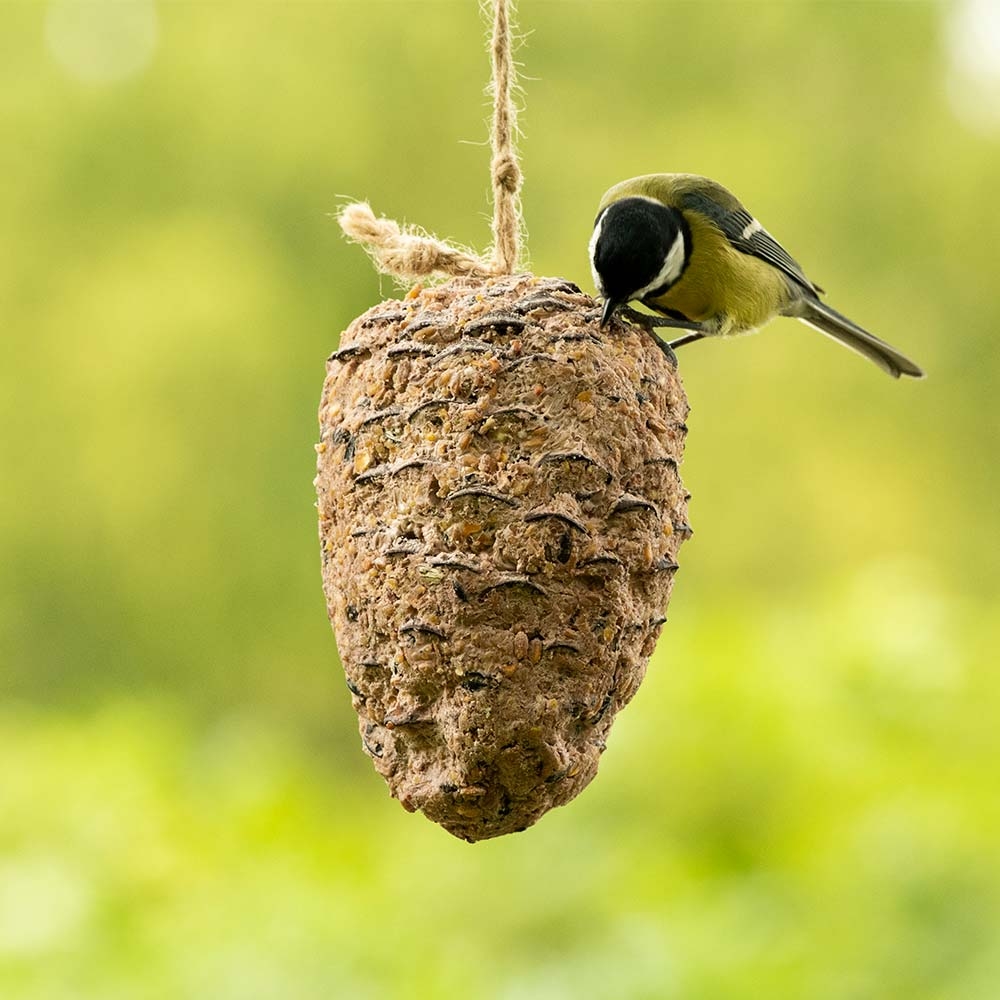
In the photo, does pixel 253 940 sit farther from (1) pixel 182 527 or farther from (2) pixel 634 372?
(1) pixel 182 527

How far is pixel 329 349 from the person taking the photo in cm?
672

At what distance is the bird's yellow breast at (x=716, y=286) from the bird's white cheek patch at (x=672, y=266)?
0.03 metres

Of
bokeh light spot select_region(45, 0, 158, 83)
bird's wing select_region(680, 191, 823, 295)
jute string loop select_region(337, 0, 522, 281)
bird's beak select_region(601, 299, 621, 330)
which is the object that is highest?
bokeh light spot select_region(45, 0, 158, 83)

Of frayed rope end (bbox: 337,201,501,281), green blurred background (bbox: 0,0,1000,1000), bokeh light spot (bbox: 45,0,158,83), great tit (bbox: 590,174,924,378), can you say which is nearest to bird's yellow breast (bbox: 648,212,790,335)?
great tit (bbox: 590,174,924,378)

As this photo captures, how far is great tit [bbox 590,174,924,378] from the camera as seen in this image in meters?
1.45

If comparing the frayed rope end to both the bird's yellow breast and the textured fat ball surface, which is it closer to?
the textured fat ball surface

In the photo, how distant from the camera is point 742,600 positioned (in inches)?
257

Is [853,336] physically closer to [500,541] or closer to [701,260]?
[701,260]

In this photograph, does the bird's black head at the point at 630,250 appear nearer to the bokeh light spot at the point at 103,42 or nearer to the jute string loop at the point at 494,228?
the jute string loop at the point at 494,228

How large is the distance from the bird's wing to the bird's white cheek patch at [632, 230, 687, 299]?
114mm

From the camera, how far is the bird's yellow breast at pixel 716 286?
1.74 meters

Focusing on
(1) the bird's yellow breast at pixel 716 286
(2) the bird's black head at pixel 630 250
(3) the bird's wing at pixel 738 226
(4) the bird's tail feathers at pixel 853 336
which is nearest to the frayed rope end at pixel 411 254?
(2) the bird's black head at pixel 630 250

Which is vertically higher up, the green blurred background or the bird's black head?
the green blurred background

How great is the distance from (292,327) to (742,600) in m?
2.45
